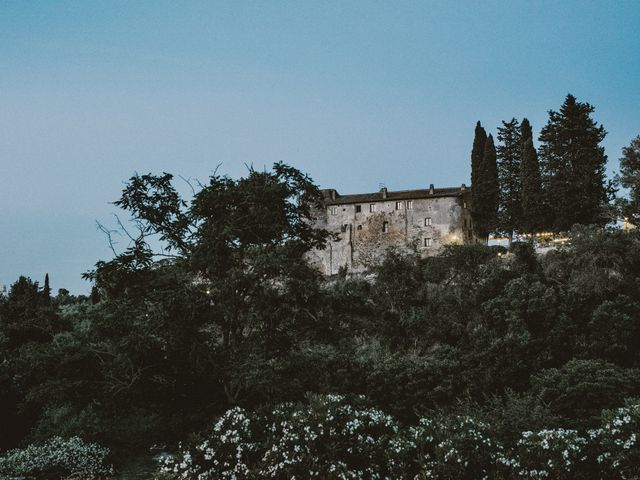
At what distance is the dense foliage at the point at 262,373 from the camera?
826 cm

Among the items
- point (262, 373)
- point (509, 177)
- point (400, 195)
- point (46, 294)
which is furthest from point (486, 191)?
point (262, 373)

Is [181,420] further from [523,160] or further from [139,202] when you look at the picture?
[523,160]

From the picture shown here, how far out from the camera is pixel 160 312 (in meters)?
11.3

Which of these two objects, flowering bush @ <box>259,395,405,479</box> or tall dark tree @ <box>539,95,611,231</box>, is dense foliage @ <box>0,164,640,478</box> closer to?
flowering bush @ <box>259,395,405,479</box>

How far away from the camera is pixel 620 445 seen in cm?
744

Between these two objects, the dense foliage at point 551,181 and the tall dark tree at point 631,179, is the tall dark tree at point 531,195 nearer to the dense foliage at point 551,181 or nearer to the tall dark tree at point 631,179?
the dense foliage at point 551,181

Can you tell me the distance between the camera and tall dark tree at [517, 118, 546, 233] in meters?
39.2

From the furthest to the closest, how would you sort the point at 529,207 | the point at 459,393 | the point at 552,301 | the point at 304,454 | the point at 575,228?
the point at 529,207
the point at 575,228
the point at 552,301
the point at 459,393
the point at 304,454

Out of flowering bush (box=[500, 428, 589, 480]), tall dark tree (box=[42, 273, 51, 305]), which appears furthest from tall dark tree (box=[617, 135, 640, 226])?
tall dark tree (box=[42, 273, 51, 305])

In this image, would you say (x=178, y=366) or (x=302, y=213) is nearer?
(x=178, y=366)

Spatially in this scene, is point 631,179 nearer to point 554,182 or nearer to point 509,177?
point 554,182

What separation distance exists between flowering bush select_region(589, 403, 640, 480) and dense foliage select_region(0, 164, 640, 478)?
0.03 m

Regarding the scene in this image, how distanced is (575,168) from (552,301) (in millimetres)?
16293

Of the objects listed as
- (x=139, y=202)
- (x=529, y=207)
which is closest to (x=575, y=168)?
(x=529, y=207)
